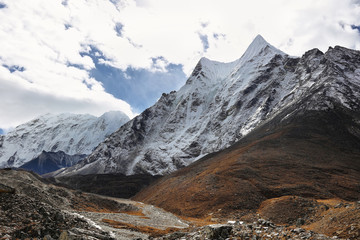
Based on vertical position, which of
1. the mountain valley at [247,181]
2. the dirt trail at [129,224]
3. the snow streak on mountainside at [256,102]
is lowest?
the dirt trail at [129,224]

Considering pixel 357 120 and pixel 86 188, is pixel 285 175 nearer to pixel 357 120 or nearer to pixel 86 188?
pixel 357 120

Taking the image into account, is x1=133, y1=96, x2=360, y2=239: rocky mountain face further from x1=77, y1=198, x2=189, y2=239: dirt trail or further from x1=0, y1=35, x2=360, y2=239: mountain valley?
x1=77, y1=198, x2=189, y2=239: dirt trail

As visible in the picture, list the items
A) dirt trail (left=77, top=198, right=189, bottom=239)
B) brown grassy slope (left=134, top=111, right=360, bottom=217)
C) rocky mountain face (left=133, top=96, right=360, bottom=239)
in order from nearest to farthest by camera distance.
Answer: dirt trail (left=77, top=198, right=189, bottom=239)
rocky mountain face (left=133, top=96, right=360, bottom=239)
brown grassy slope (left=134, top=111, right=360, bottom=217)

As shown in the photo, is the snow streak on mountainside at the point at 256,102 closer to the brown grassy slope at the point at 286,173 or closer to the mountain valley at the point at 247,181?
the mountain valley at the point at 247,181

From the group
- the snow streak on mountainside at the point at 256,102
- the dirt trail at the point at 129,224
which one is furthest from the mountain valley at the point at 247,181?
the snow streak on mountainside at the point at 256,102

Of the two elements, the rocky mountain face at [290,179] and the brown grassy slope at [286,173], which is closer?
the rocky mountain face at [290,179]

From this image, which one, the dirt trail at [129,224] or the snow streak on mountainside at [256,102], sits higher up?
the snow streak on mountainside at [256,102]

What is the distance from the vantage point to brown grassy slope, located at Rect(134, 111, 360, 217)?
4962cm

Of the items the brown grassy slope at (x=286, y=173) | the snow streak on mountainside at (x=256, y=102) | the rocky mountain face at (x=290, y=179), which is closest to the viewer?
the rocky mountain face at (x=290, y=179)

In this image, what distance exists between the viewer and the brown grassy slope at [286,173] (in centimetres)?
4962

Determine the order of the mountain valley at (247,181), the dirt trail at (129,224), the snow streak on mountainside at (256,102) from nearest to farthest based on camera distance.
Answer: the mountain valley at (247,181), the dirt trail at (129,224), the snow streak on mountainside at (256,102)

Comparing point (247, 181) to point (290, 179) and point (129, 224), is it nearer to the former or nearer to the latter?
point (290, 179)

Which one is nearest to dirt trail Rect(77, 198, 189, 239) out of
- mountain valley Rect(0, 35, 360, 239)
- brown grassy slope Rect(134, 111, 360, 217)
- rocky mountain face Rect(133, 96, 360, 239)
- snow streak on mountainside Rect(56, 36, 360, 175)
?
mountain valley Rect(0, 35, 360, 239)

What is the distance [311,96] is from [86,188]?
409 feet
